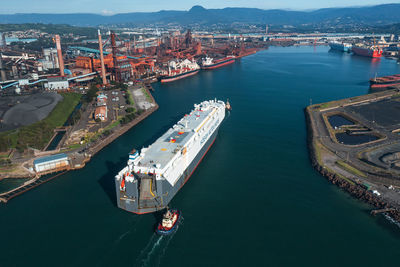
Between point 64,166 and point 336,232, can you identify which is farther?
point 64,166

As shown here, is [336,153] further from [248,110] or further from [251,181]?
[248,110]

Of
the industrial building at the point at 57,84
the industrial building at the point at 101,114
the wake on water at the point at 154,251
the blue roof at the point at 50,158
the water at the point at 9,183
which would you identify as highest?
the industrial building at the point at 57,84

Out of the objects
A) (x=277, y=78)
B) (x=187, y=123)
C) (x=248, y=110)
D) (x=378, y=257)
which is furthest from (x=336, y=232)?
(x=277, y=78)

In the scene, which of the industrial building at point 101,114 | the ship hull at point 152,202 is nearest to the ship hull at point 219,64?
the industrial building at point 101,114

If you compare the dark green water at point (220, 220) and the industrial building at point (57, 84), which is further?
the industrial building at point (57, 84)

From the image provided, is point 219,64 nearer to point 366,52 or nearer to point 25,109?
point 366,52

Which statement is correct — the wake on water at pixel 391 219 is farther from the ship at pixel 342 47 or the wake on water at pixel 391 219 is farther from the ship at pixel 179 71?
the ship at pixel 342 47

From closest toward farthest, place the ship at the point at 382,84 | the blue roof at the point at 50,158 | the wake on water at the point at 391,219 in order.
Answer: the wake on water at the point at 391,219
the blue roof at the point at 50,158
the ship at the point at 382,84

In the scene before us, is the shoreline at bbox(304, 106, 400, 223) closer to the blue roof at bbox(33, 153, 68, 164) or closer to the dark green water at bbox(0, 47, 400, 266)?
the dark green water at bbox(0, 47, 400, 266)
